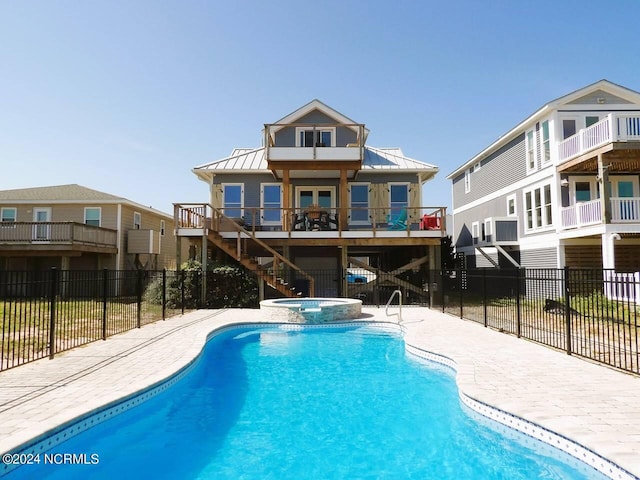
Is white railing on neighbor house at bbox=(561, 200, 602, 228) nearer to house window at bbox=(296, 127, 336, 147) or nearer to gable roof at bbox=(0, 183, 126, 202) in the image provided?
house window at bbox=(296, 127, 336, 147)

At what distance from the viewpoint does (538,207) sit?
1969 cm

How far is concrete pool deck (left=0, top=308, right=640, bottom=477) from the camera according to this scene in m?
4.23

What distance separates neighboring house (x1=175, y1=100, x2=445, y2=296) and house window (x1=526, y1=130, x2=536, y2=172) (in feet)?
15.8

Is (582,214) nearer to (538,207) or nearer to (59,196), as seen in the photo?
(538,207)

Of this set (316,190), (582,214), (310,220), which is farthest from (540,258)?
(316,190)

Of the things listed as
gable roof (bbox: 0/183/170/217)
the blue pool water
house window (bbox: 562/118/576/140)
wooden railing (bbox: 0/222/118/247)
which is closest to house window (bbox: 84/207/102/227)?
gable roof (bbox: 0/183/170/217)

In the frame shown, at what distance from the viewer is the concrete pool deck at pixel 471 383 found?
4.23m

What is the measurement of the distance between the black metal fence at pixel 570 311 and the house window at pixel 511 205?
441cm

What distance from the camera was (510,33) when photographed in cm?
1484

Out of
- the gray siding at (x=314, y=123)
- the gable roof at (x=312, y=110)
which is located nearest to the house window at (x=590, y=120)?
the gray siding at (x=314, y=123)

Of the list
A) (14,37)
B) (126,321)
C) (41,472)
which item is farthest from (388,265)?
(41,472)

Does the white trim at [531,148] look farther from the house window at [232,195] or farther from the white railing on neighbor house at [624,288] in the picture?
the house window at [232,195]

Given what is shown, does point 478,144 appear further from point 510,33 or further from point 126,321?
point 126,321

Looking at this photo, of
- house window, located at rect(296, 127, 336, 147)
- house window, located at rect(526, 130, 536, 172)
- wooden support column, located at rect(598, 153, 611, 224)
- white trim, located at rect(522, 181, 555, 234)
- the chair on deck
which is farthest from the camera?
house window, located at rect(296, 127, 336, 147)
